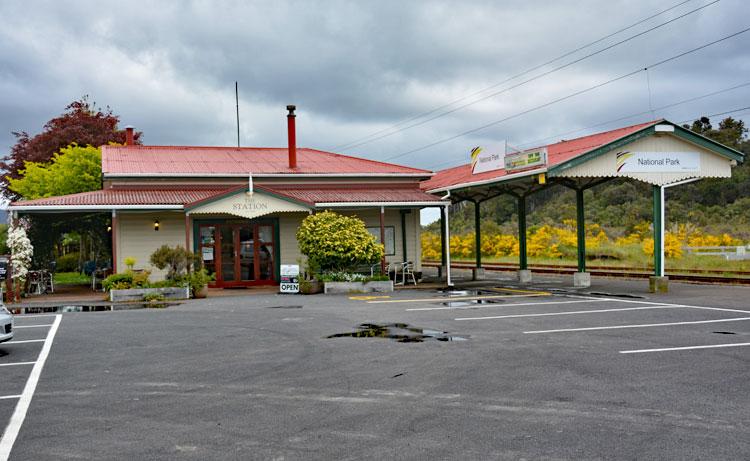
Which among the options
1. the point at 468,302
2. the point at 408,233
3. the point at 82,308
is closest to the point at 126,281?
the point at 82,308

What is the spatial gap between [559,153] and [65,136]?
30.2 m

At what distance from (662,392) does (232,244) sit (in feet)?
60.3

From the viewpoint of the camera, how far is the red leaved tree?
3875 cm

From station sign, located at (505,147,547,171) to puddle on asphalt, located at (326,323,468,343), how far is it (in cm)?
848

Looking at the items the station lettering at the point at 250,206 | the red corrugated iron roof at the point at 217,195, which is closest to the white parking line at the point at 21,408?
the red corrugated iron roof at the point at 217,195

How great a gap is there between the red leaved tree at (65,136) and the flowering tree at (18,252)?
20470 millimetres

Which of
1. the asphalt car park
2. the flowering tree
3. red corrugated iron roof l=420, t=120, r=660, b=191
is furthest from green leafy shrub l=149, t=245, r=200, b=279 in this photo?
red corrugated iron roof l=420, t=120, r=660, b=191

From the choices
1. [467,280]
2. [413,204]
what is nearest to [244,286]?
[413,204]

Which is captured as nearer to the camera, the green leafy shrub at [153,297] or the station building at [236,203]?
the green leafy shrub at [153,297]

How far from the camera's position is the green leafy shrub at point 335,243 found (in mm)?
20922

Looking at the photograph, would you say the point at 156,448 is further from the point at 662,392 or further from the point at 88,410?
the point at 662,392

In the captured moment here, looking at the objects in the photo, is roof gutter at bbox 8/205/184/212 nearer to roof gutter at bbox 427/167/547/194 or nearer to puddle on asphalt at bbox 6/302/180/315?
puddle on asphalt at bbox 6/302/180/315

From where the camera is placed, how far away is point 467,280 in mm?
25984

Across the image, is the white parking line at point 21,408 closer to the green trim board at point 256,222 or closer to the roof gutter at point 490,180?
the green trim board at point 256,222
